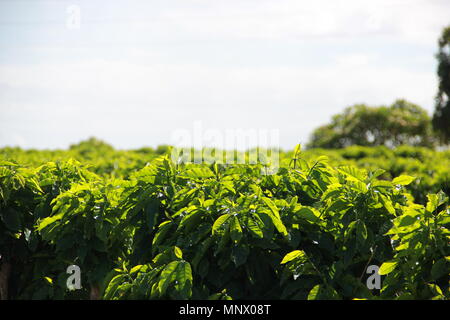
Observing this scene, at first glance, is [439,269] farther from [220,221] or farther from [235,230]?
[220,221]

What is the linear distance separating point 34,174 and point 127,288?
203 cm

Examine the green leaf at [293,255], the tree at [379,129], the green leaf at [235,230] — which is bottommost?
the green leaf at [293,255]

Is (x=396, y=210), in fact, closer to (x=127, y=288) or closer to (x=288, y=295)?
(x=288, y=295)

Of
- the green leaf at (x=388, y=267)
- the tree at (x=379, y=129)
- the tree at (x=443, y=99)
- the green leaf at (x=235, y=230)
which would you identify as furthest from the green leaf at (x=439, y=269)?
the tree at (x=379, y=129)

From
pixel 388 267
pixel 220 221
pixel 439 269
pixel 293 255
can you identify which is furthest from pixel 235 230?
pixel 439 269

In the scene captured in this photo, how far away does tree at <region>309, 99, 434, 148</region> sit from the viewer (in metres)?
49.2

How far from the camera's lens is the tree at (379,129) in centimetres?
4916

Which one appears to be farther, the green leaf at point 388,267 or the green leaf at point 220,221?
the green leaf at point 220,221

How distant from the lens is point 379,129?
163 ft

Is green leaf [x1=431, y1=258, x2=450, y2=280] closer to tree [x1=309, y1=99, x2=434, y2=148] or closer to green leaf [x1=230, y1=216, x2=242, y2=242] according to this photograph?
green leaf [x1=230, y1=216, x2=242, y2=242]

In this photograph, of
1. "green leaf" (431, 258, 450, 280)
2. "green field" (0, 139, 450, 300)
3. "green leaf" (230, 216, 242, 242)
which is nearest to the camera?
"green leaf" (431, 258, 450, 280)

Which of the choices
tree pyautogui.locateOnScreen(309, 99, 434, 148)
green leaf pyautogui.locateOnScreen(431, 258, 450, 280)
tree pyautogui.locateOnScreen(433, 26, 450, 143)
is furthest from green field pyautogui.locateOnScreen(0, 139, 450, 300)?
tree pyautogui.locateOnScreen(309, 99, 434, 148)

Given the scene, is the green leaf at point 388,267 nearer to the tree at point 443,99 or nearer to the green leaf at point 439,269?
the green leaf at point 439,269

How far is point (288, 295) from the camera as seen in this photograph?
→ 335 cm
